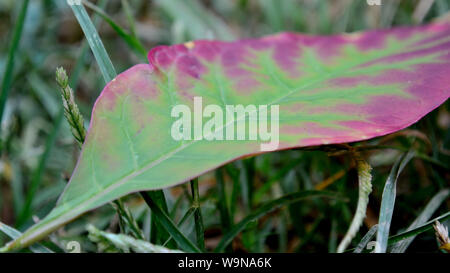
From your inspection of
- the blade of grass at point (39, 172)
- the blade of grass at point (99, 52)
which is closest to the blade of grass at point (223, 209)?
the blade of grass at point (99, 52)

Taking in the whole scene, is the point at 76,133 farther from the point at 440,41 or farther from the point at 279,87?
the point at 440,41

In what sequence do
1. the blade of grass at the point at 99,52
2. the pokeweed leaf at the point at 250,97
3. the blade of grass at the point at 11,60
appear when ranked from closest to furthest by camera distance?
the pokeweed leaf at the point at 250,97 → the blade of grass at the point at 99,52 → the blade of grass at the point at 11,60

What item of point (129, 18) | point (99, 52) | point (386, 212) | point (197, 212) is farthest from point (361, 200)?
point (129, 18)

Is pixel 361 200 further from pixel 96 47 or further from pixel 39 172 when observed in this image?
pixel 39 172

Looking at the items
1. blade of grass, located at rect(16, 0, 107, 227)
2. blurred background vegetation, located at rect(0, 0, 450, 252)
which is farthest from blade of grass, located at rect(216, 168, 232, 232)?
blade of grass, located at rect(16, 0, 107, 227)

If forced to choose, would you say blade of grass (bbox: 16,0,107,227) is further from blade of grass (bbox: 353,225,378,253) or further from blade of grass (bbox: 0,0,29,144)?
blade of grass (bbox: 353,225,378,253)

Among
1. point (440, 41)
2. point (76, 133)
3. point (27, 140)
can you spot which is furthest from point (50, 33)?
point (440, 41)

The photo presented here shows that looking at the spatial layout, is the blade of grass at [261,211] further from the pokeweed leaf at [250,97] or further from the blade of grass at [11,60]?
the blade of grass at [11,60]
